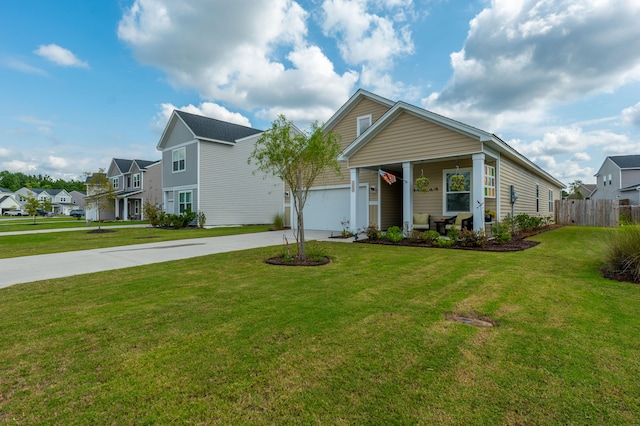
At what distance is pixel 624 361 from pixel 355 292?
2.80 metres

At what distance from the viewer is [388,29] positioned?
12.7m

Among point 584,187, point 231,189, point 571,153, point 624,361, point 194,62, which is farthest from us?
point 584,187

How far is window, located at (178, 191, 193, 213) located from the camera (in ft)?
67.9

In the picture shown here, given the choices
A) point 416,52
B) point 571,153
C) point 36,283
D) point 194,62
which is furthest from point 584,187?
point 36,283

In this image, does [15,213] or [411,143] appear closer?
[411,143]

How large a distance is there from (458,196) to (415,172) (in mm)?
2085

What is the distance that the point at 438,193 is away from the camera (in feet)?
39.9

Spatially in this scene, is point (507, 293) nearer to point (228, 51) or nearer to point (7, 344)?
point (7, 344)

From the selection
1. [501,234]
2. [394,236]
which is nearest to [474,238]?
[501,234]

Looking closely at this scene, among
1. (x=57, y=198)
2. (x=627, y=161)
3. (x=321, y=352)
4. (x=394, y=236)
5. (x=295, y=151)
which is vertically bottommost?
(x=321, y=352)

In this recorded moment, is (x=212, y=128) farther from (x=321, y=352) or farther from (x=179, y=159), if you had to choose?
(x=321, y=352)

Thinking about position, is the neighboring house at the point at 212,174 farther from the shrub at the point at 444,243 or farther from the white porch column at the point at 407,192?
the shrub at the point at 444,243

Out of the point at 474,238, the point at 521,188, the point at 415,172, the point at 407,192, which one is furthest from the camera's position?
the point at 521,188

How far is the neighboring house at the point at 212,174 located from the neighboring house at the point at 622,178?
31.6 m
